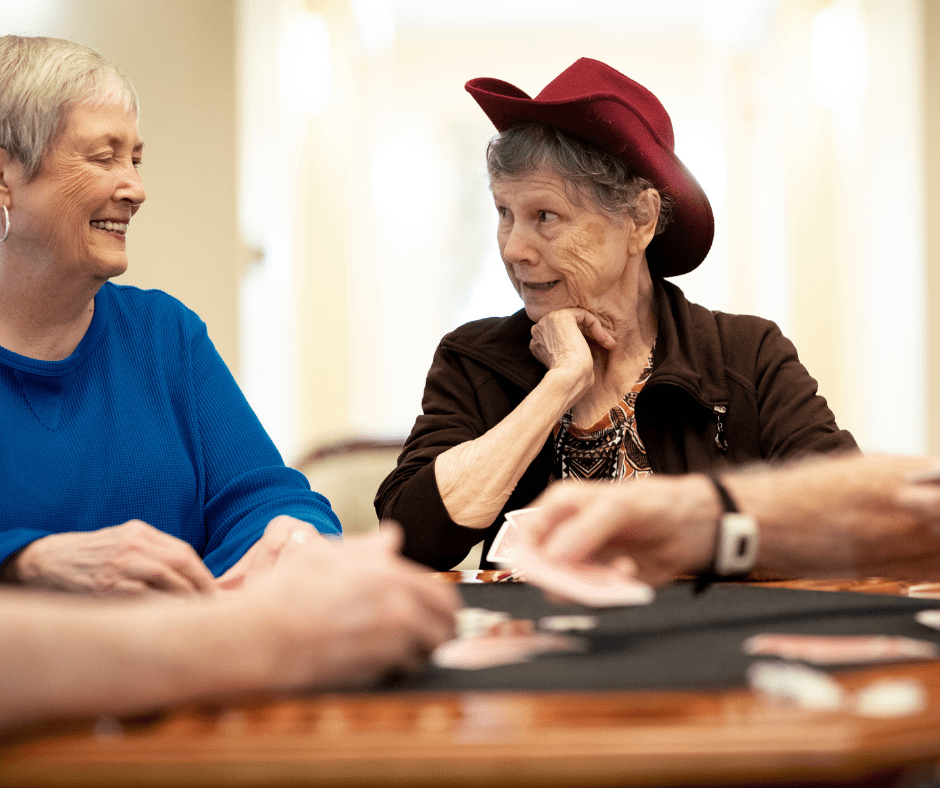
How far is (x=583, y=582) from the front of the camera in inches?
33.2

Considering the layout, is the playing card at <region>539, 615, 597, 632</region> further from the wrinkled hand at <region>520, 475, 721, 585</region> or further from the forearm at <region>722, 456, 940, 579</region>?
the forearm at <region>722, 456, 940, 579</region>

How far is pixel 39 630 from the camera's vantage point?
685 mm

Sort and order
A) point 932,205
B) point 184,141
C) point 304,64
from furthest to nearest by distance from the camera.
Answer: point 304,64
point 932,205
point 184,141

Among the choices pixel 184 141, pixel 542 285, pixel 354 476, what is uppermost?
pixel 184 141

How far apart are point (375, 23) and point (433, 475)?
6574 mm

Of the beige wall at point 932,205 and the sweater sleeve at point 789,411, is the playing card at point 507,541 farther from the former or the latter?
the beige wall at point 932,205

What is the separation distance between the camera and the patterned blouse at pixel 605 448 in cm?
188

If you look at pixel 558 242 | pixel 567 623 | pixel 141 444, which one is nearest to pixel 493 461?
pixel 558 242

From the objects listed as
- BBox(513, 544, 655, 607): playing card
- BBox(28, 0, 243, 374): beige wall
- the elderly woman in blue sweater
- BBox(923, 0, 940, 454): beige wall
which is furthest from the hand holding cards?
BBox(923, 0, 940, 454): beige wall

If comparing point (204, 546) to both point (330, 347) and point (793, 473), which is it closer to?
point (793, 473)

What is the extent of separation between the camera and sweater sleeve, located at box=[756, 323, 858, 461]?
173 cm

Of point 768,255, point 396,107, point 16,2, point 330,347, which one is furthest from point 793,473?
point 396,107

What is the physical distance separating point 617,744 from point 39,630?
0.43 metres

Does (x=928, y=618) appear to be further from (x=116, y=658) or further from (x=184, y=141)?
(x=184, y=141)
